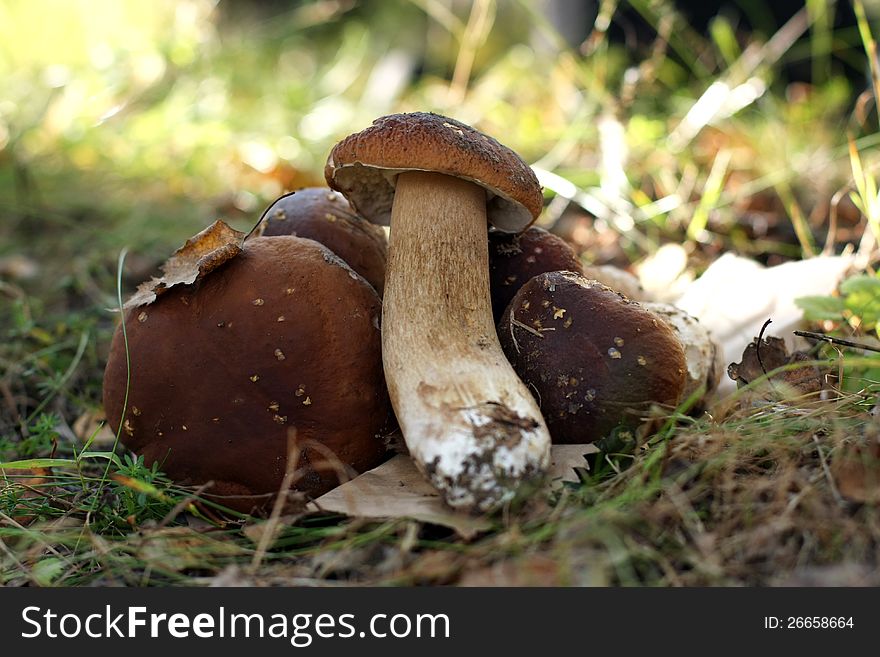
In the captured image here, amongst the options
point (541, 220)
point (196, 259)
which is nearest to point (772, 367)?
point (196, 259)

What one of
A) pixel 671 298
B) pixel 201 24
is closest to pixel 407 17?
pixel 201 24

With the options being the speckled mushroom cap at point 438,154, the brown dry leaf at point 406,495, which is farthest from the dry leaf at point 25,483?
the speckled mushroom cap at point 438,154

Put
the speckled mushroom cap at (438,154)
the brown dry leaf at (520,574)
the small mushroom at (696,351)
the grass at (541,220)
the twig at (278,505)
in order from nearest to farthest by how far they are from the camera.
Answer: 1. the brown dry leaf at (520,574)
2. the grass at (541,220)
3. the twig at (278,505)
4. the speckled mushroom cap at (438,154)
5. the small mushroom at (696,351)

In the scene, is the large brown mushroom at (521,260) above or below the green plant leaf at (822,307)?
above

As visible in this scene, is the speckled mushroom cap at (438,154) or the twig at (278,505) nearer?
the twig at (278,505)

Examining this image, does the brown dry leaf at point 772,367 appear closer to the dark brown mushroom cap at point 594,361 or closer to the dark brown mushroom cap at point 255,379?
the dark brown mushroom cap at point 594,361

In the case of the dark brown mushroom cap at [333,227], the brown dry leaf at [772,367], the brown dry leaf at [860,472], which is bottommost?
the brown dry leaf at [860,472]

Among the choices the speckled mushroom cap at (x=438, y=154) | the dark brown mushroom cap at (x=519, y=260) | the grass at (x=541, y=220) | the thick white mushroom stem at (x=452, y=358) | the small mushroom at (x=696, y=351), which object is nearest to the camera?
the grass at (x=541, y=220)
